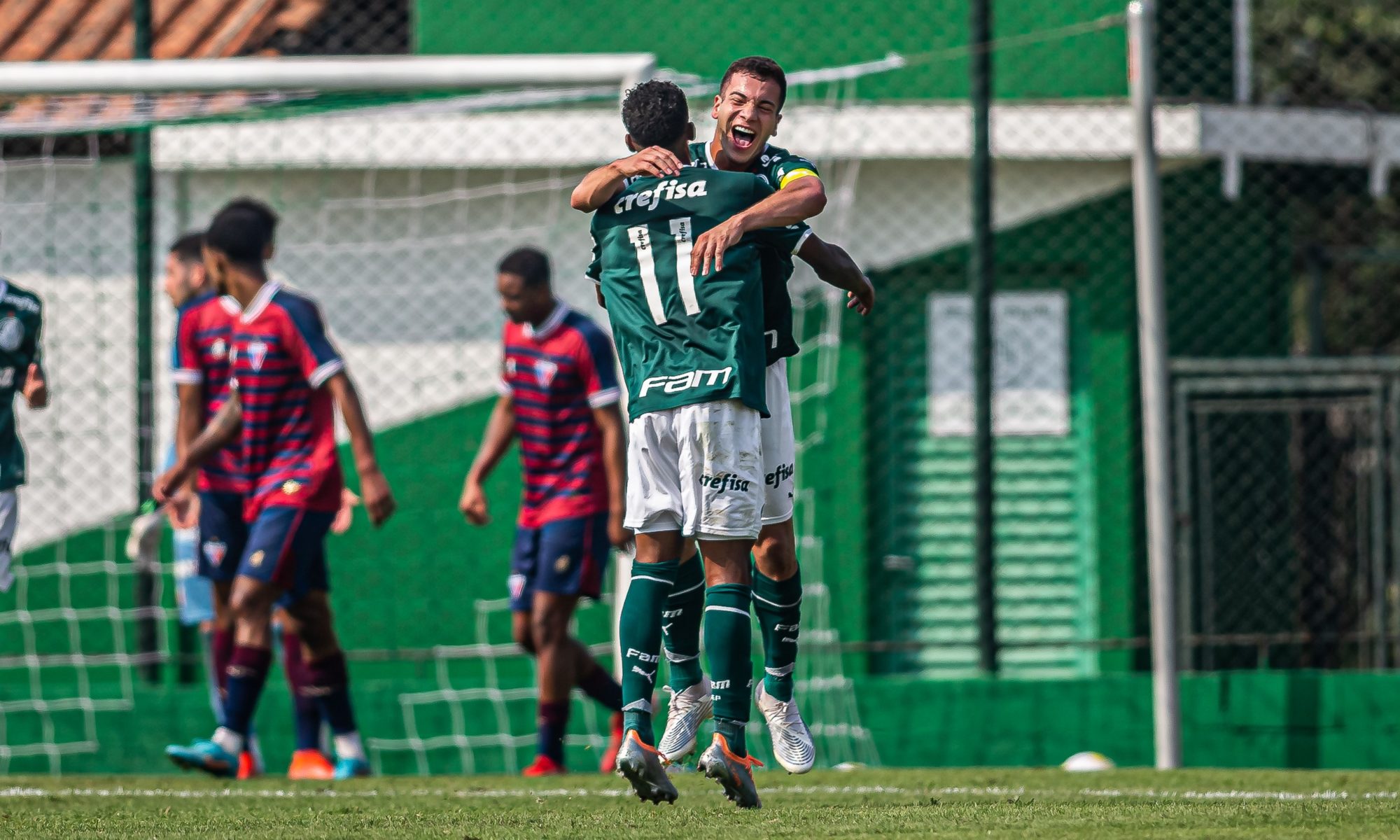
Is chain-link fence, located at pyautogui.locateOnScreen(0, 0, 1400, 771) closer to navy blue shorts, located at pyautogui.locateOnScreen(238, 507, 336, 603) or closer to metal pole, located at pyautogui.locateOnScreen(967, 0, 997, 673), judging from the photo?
metal pole, located at pyautogui.locateOnScreen(967, 0, 997, 673)

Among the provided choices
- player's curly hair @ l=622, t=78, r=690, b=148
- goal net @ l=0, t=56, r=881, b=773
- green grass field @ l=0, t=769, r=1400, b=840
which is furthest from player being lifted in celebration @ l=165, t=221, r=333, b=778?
player's curly hair @ l=622, t=78, r=690, b=148

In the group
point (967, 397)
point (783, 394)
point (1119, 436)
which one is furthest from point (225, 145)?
point (783, 394)

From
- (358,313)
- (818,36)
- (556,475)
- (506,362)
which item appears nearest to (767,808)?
(556,475)

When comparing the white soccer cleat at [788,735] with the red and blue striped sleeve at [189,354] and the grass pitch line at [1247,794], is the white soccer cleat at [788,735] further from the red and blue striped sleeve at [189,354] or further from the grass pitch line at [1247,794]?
the red and blue striped sleeve at [189,354]

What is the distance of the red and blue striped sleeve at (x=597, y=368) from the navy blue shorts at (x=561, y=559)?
0.50 metres

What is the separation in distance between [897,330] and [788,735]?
6.39 metres

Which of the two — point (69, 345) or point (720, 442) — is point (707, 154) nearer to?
point (720, 442)

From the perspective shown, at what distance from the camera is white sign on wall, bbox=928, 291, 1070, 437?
11.4 meters

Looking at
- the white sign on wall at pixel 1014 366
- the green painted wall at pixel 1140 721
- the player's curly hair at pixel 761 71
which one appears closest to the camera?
the player's curly hair at pixel 761 71

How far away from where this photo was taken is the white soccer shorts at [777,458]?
521 cm

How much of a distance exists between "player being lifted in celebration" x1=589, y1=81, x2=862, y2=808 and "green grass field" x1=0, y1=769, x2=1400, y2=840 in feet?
1.20

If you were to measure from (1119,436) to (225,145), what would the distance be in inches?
215

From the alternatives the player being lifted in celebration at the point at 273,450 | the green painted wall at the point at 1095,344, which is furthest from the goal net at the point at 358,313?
the player being lifted in celebration at the point at 273,450

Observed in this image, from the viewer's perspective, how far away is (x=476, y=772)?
938 cm
